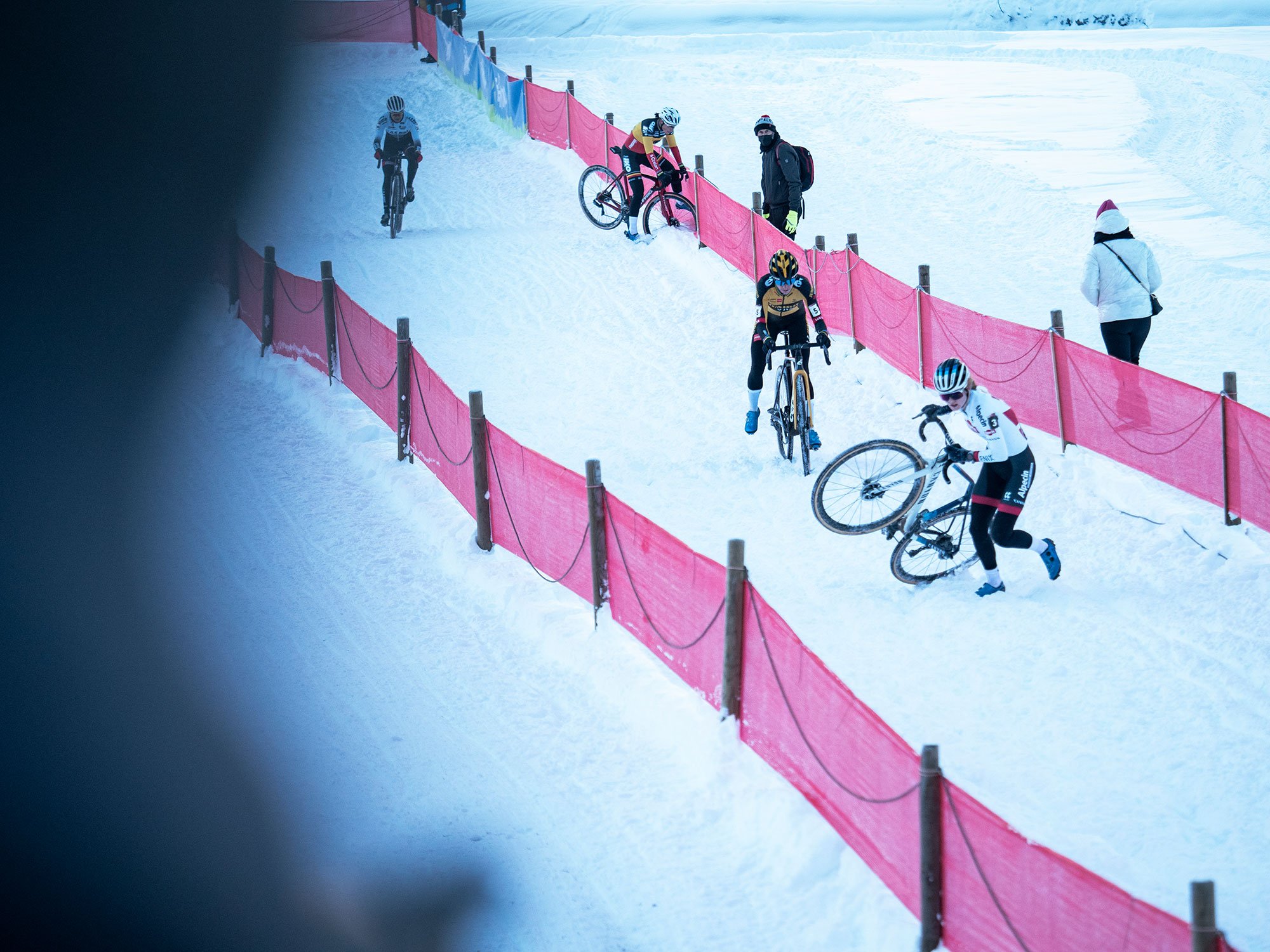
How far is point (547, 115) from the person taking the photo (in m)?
20.9

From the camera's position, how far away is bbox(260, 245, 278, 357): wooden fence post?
13.3 m

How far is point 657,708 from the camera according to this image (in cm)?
646

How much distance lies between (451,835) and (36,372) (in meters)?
3.45

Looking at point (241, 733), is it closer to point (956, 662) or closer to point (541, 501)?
point (541, 501)

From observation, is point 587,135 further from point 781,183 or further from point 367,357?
point 367,357

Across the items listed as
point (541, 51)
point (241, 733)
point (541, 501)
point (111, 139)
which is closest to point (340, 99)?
point (541, 51)

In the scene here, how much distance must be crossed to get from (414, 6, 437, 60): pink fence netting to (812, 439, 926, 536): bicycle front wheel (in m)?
20.8

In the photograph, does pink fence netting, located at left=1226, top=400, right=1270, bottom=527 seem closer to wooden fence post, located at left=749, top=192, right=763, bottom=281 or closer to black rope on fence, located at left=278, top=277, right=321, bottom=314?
wooden fence post, located at left=749, top=192, right=763, bottom=281

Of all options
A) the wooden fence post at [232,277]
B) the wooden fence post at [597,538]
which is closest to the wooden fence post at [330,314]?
the wooden fence post at [232,277]

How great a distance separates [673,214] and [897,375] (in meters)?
5.68

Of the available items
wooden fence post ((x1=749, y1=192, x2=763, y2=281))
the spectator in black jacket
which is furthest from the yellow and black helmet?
wooden fence post ((x1=749, y1=192, x2=763, y2=281))

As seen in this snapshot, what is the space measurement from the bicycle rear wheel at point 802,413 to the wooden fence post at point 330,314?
5.22m

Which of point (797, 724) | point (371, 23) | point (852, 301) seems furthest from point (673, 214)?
point (371, 23)

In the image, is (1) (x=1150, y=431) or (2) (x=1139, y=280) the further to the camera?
(2) (x=1139, y=280)
